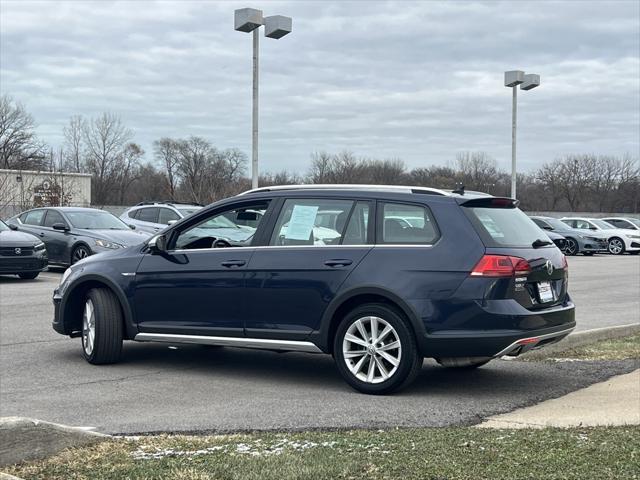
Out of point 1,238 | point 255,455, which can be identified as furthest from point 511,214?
point 1,238

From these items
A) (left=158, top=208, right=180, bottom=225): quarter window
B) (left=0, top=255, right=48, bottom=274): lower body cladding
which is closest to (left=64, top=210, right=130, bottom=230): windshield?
(left=0, top=255, right=48, bottom=274): lower body cladding

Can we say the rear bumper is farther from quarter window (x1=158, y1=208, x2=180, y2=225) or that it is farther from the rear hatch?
quarter window (x1=158, y1=208, x2=180, y2=225)

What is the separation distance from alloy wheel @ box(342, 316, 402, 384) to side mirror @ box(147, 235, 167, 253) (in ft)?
7.09

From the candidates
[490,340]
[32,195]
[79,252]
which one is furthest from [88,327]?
[32,195]

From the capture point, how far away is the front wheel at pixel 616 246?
37125mm

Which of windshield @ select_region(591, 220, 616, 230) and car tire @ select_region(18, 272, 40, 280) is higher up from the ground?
windshield @ select_region(591, 220, 616, 230)

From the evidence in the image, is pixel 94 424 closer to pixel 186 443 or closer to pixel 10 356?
pixel 186 443

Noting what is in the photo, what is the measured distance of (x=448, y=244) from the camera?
699 cm

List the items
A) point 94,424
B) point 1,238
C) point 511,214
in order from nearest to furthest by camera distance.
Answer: point 94,424 < point 511,214 < point 1,238

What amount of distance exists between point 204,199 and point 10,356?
161 ft

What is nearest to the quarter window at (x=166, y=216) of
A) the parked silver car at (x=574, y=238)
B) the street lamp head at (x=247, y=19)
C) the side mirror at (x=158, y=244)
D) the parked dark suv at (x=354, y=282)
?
the street lamp head at (x=247, y=19)

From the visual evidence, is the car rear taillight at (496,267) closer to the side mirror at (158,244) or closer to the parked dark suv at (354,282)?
the parked dark suv at (354,282)

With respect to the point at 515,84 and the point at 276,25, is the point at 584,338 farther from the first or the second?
the point at 515,84

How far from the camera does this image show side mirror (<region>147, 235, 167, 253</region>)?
827cm
